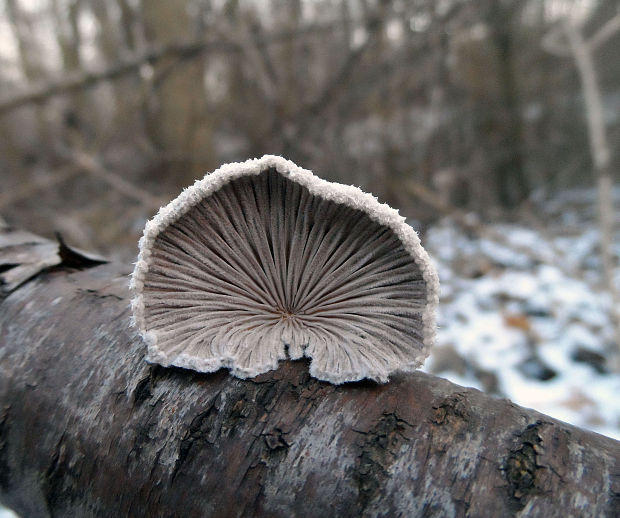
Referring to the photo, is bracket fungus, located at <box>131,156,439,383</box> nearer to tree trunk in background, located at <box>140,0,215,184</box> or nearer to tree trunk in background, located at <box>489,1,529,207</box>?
tree trunk in background, located at <box>140,0,215,184</box>

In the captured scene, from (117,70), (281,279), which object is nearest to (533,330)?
(281,279)

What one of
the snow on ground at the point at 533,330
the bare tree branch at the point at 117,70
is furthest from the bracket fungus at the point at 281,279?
the bare tree branch at the point at 117,70

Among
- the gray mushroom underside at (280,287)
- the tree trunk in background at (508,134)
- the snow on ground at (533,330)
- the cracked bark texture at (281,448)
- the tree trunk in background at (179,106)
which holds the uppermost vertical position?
the tree trunk in background at (508,134)

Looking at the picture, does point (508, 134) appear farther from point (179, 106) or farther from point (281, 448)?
point (281, 448)

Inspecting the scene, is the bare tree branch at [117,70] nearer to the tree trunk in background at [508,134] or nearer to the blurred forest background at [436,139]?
the blurred forest background at [436,139]

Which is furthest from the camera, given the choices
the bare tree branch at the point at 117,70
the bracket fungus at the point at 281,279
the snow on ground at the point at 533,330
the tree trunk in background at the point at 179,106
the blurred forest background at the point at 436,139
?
the tree trunk in background at the point at 179,106

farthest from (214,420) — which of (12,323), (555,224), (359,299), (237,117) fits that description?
(237,117)
